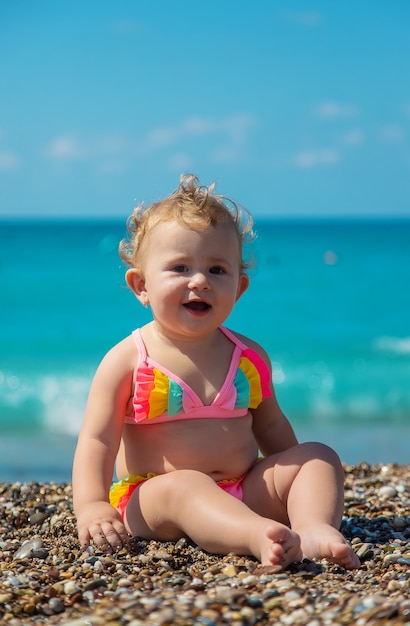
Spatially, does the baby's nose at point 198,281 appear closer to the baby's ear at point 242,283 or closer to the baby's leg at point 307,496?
the baby's ear at point 242,283

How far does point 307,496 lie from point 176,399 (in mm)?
750

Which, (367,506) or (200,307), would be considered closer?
(200,307)

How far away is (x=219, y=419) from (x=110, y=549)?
83cm

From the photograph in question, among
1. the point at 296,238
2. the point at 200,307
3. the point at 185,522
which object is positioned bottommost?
the point at 185,522

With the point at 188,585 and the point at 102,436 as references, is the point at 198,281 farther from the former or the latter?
the point at 188,585

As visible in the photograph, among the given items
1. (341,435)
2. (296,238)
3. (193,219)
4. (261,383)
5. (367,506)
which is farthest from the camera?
(296,238)

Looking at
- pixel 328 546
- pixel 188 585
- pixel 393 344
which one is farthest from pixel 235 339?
pixel 393 344

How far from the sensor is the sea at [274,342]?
10.2 meters

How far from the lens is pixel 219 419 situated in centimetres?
432

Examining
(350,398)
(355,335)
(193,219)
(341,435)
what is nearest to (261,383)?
(193,219)

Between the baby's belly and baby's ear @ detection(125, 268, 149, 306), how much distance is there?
63 centimetres

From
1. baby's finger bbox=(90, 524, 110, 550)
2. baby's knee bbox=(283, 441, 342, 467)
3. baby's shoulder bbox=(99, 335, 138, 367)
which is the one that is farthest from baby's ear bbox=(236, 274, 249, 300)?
baby's finger bbox=(90, 524, 110, 550)

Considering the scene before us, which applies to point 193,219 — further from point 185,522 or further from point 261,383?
point 185,522

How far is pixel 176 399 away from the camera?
4.24 meters
